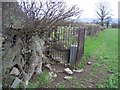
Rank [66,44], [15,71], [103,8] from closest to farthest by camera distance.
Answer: [15,71] → [66,44] → [103,8]

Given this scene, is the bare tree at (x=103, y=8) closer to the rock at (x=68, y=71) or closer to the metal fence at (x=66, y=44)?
the metal fence at (x=66, y=44)

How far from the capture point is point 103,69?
6145mm

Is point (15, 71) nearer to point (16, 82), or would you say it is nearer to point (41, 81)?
point (16, 82)

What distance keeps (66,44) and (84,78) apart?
1.69 metres

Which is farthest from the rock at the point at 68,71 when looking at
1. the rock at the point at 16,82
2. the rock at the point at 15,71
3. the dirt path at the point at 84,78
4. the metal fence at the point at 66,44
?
the rock at the point at 16,82

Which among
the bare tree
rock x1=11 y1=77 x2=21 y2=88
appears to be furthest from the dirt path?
the bare tree

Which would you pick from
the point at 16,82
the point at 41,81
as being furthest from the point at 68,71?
the point at 16,82

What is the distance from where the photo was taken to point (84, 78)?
518cm

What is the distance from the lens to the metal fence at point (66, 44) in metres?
6.16

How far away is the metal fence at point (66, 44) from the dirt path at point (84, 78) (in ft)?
1.40

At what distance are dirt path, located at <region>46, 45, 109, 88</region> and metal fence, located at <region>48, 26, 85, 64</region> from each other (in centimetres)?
43

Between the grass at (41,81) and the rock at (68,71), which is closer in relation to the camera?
the grass at (41,81)

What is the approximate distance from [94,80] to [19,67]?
190 cm

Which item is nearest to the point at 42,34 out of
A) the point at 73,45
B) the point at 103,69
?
the point at 73,45
